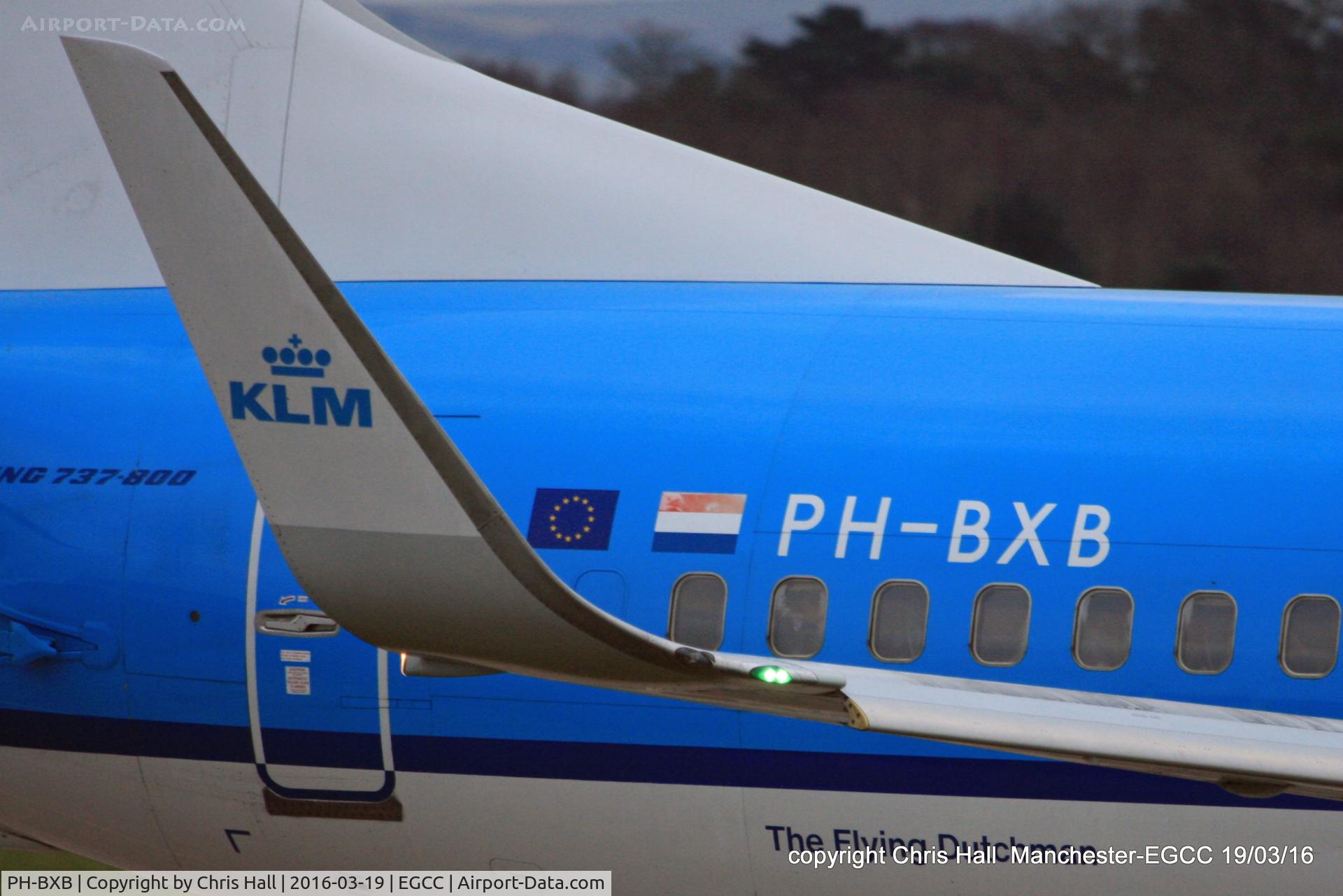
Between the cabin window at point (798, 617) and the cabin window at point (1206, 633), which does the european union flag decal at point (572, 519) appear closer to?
the cabin window at point (798, 617)

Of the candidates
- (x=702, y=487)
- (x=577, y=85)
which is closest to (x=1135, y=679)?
(x=702, y=487)

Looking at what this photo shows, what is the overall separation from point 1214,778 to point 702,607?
2.25 meters

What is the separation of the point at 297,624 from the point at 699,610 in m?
1.62

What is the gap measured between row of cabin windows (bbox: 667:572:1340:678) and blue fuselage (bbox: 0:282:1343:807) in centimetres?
4

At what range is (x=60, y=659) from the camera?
7094 mm

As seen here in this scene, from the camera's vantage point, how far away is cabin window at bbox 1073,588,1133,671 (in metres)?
5.96

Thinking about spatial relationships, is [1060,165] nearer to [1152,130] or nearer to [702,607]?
[1152,130]

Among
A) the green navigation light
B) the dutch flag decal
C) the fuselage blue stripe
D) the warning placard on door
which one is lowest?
the fuselage blue stripe

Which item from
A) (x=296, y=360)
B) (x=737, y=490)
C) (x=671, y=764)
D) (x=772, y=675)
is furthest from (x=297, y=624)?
(x=772, y=675)

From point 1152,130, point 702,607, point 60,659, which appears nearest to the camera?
point 702,607

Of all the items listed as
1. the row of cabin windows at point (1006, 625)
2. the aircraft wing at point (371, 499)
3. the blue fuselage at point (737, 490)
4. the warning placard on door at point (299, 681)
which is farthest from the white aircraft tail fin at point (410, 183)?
the aircraft wing at point (371, 499)

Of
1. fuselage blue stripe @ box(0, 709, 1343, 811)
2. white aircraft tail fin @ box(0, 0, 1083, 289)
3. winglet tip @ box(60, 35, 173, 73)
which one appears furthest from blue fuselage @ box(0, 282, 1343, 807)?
winglet tip @ box(60, 35, 173, 73)

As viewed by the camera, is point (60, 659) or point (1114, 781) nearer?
point (1114, 781)

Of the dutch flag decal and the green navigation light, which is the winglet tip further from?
the dutch flag decal
